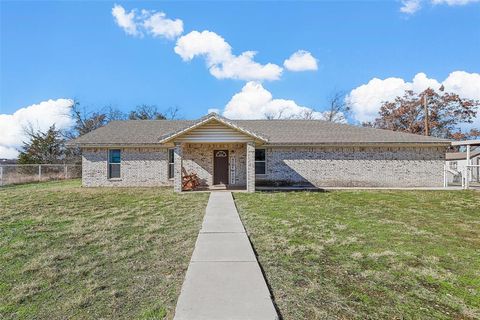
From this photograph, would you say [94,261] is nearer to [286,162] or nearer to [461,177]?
[286,162]

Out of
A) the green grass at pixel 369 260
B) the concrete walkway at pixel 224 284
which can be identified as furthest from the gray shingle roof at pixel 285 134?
the concrete walkway at pixel 224 284

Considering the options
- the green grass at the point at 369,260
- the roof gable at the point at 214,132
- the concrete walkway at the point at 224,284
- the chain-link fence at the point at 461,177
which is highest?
the roof gable at the point at 214,132

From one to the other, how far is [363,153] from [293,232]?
38.0 ft

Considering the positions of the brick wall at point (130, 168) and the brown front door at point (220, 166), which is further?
the brown front door at point (220, 166)

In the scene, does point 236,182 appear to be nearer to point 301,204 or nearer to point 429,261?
point 301,204

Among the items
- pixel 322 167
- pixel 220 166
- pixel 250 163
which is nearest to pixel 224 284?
pixel 250 163

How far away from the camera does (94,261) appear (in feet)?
15.0

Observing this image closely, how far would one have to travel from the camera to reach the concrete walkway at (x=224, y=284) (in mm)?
2936

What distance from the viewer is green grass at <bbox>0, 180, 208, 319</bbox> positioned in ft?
10.4

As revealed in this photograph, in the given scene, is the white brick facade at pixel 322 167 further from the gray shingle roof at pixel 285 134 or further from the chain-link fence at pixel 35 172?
the chain-link fence at pixel 35 172

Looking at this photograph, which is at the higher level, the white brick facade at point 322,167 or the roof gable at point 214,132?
the roof gable at point 214,132

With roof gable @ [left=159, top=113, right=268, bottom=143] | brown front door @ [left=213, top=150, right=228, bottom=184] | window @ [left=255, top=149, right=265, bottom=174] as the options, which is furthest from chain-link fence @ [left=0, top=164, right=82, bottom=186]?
window @ [left=255, top=149, right=265, bottom=174]

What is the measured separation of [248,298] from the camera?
324 cm

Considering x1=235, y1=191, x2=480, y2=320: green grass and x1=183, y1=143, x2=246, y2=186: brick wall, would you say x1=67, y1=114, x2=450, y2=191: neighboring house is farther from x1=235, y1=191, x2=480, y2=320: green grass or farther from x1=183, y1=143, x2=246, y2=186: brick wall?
x1=235, y1=191, x2=480, y2=320: green grass
